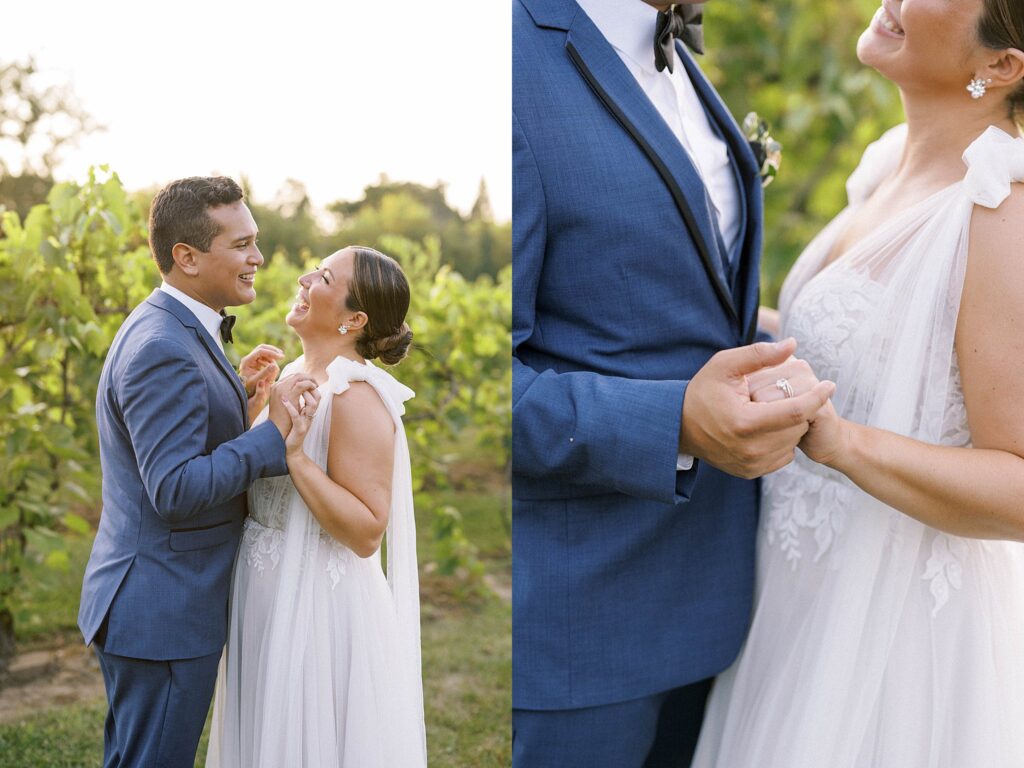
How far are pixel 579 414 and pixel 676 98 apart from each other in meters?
0.70

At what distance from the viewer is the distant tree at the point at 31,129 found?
4.88ft

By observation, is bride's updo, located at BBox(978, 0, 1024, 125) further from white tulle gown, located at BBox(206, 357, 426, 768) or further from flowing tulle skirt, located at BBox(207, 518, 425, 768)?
flowing tulle skirt, located at BBox(207, 518, 425, 768)

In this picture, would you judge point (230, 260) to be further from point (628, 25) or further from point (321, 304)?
point (628, 25)

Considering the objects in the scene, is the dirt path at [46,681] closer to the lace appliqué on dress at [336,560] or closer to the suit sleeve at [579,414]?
the lace appliqué on dress at [336,560]

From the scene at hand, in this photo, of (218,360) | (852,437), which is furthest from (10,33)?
(852,437)

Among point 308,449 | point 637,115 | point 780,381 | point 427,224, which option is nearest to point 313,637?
point 308,449

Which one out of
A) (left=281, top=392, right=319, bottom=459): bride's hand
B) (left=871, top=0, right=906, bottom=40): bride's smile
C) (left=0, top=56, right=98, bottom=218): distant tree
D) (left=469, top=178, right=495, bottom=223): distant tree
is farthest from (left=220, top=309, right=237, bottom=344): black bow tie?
(left=871, top=0, right=906, bottom=40): bride's smile

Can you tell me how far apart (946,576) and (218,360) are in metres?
1.41

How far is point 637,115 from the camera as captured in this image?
1679 millimetres

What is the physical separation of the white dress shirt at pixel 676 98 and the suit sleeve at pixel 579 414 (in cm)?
6

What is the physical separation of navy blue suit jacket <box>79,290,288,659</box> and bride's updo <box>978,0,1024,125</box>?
1487 mm

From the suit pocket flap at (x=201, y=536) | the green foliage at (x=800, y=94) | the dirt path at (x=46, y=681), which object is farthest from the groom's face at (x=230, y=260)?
the green foliage at (x=800, y=94)

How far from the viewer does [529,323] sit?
65.6 inches

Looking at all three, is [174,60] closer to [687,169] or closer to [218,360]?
[218,360]
